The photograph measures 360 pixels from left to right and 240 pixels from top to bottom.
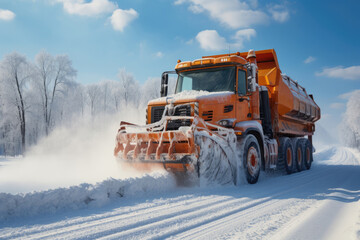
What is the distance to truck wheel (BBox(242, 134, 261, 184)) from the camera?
22.4ft

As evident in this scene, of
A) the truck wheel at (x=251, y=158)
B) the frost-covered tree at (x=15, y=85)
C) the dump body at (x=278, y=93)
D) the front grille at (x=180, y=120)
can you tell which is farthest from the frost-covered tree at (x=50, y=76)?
the truck wheel at (x=251, y=158)

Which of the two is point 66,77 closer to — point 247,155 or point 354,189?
point 247,155

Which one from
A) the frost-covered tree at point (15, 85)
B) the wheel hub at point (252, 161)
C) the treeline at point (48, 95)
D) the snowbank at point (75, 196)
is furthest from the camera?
the treeline at point (48, 95)

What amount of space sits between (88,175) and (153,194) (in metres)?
2.79

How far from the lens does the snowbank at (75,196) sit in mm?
3723

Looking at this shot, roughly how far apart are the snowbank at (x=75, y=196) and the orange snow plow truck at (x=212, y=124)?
0.90m

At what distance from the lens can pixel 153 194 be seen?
5.27 m

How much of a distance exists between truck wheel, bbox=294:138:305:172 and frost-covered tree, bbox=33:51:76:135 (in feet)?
80.1

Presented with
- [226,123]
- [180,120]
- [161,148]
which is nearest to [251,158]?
[226,123]

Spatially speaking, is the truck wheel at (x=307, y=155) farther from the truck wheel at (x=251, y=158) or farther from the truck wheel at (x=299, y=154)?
the truck wheel at (x=251, y=158)

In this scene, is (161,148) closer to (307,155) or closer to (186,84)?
(186,84)

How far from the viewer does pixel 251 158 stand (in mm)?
7180

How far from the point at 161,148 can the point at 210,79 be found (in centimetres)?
245

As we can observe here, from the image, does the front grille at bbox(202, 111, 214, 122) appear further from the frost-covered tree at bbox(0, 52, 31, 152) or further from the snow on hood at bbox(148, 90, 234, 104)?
the frost-covered tree at bbox(0, 52, 31, 152)
